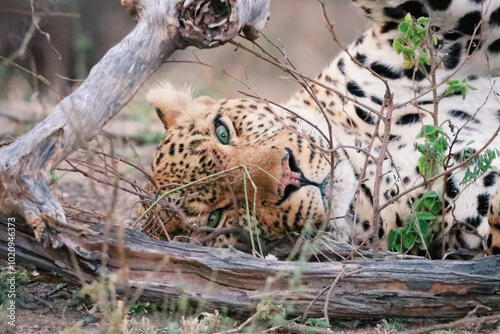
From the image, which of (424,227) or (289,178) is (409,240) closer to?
(424,227)

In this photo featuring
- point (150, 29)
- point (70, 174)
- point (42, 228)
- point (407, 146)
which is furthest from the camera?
point (70, 174)

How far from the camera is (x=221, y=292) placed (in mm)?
2164

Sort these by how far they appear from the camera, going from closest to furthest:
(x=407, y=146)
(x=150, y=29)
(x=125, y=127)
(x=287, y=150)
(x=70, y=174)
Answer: (x=150, y=29), (x=287, y=150), (x=407, y=146), (x=70, y=174), (x=125, y=127)

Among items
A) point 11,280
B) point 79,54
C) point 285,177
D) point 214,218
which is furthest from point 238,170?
point 79,54

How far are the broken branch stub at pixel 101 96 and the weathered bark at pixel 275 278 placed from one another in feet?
0.45

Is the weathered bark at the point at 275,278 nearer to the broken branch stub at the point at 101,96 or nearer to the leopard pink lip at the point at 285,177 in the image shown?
the broken branch stub at the point at 101,96

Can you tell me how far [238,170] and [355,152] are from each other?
519mm

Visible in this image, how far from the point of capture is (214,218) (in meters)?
2.98

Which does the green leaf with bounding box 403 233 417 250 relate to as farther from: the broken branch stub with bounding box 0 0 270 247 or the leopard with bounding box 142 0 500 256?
the broken branch stub with bounding box 0 0 270 247

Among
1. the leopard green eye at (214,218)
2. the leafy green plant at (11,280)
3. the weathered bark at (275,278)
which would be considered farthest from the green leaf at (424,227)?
the leafy green plant at (11,280)

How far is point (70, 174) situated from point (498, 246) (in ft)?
10.9

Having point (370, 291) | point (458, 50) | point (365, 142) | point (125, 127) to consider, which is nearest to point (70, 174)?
point (125, 127)

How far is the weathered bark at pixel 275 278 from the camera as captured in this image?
6.88ft

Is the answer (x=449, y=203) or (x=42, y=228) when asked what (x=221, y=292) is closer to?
(x=42, y=228)
